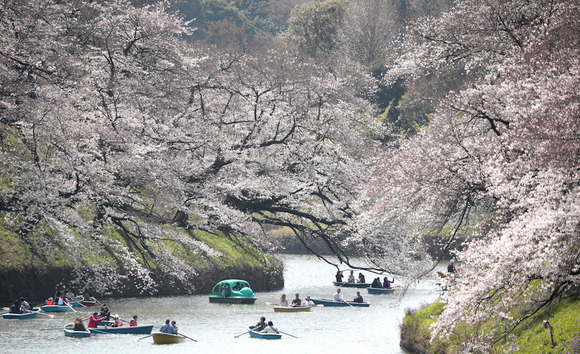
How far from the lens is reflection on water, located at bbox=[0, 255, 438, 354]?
21797 millimetres

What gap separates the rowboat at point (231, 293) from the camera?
33000 mm

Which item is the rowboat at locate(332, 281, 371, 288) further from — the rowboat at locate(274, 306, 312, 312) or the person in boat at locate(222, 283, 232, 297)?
the rowboat at locate(274, 306, 312, 312)

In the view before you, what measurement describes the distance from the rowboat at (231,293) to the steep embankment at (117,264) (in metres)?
1.58

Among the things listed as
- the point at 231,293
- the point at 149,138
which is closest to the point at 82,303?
the point at 231,293

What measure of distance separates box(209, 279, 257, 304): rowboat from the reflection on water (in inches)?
21.0

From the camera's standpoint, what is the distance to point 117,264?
104 feet

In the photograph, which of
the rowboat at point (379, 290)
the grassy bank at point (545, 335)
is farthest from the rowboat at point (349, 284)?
the grassy bank at point (545, 335)

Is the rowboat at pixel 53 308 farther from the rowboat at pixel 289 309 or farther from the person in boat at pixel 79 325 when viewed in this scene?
the rowboat at pixel 289 309

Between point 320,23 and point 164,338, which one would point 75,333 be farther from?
point 320,23

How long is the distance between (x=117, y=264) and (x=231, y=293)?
6.10 m

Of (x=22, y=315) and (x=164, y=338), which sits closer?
(x=164, y=338)

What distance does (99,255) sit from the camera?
3105 cm

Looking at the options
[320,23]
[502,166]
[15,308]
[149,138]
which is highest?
[320,23]

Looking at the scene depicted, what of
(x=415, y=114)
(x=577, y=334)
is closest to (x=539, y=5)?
(x=577, y=334)
